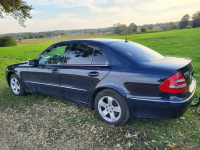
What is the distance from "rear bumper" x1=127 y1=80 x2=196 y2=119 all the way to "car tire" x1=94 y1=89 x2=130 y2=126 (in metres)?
0.14

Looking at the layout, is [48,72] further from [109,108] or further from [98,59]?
[109,108]

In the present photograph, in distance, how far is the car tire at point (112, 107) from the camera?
2.96 metres

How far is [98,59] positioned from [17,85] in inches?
120

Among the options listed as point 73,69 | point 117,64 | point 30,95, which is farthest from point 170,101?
point 30,95

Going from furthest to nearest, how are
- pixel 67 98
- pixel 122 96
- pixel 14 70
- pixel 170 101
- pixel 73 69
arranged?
pixel 14 70 < pixel 67 98 < pixel 73 69 < pixel 122 96 < pixel 170 101

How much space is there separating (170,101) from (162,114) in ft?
0.88

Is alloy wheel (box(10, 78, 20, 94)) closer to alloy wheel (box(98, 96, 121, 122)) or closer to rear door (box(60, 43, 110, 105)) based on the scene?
rear door (box(60, 43, 110, 105))

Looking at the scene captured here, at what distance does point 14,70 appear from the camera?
16.2 feet

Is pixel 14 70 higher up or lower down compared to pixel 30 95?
higher up

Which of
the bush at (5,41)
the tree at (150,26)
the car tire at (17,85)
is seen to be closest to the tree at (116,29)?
the tree at (150,26)

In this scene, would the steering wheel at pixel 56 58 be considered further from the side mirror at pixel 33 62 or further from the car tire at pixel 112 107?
the car tire at pixel 112 107

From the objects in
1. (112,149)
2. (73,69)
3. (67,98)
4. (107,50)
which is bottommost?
(112,149)

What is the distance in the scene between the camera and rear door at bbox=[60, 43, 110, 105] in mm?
3197

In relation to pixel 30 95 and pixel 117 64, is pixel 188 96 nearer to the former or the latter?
pixel 117 64
